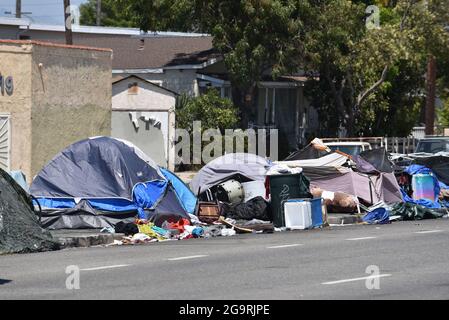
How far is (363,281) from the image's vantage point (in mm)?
13195

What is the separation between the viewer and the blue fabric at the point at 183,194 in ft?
76.8

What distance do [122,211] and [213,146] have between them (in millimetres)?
15585

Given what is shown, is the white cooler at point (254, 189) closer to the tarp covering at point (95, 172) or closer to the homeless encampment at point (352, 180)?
the tarp covering at point (95, 172)

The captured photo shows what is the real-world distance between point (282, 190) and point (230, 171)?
8.61 feet

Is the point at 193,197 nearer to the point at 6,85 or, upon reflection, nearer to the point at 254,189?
the point at 254,189

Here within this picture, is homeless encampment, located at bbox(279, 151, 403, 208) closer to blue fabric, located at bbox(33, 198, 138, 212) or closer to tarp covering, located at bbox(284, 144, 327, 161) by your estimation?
tarp covering, located at bbox(284, 144, 327, 161)

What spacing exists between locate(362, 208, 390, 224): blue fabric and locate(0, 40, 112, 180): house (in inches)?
336

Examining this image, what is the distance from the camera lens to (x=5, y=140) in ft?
86.4

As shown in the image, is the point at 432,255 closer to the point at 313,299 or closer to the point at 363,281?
the point at 363,281

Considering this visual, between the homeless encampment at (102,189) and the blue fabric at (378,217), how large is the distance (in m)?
4.23

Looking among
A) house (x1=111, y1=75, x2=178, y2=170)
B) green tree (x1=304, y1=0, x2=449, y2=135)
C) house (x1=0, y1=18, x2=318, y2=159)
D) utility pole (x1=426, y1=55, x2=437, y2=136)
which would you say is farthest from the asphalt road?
utility pole (x1=426, y1=55, x2=437, y2=136)

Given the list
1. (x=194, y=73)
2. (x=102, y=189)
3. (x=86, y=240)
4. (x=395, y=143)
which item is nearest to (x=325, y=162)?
(x=102, y=189)

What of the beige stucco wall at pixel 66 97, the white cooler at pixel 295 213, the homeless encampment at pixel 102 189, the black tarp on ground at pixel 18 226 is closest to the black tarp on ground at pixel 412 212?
the white cooler at pixel 295 213
